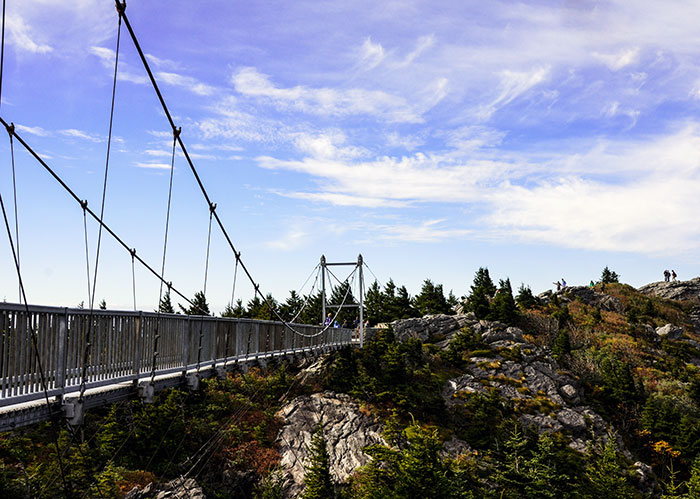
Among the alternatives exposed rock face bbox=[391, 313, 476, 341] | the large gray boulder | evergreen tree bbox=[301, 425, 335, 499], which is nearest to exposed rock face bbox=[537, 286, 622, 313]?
exposed rock face bbox=[391, 313, 476, 341]

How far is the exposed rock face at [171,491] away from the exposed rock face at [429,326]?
726 inches

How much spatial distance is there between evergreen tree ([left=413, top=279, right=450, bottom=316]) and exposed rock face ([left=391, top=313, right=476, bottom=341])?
4706 millimetres

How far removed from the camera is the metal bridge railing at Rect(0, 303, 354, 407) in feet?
24.6

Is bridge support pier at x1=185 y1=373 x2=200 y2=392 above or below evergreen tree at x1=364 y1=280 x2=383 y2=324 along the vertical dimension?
below

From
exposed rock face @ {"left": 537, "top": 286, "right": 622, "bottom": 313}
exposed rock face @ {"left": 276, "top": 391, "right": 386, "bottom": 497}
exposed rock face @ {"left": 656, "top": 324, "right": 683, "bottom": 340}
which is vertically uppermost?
exposed rock face @ {"left": 537, "top": 286, "right": 622, "bottom": 313}

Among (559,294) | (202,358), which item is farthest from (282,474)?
(559,294)

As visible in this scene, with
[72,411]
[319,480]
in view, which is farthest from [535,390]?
[72,411]

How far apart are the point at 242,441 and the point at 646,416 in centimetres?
2114

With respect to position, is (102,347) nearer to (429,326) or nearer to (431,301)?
(429,326)

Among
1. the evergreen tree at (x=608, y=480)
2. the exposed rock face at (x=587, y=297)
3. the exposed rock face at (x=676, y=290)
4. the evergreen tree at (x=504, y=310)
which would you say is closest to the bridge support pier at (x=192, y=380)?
the evergreen tree at (x=608, y=480)

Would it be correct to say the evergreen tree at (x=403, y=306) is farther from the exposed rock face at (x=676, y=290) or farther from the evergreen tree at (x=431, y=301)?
the exposed rock face at (x=676, y=290)

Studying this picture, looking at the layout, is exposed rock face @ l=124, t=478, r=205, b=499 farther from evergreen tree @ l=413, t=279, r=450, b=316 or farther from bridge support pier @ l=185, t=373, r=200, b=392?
evergreen tree @ l=413, t=279, r=450, b=316

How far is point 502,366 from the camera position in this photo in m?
33.8

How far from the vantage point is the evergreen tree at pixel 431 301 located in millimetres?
45344
